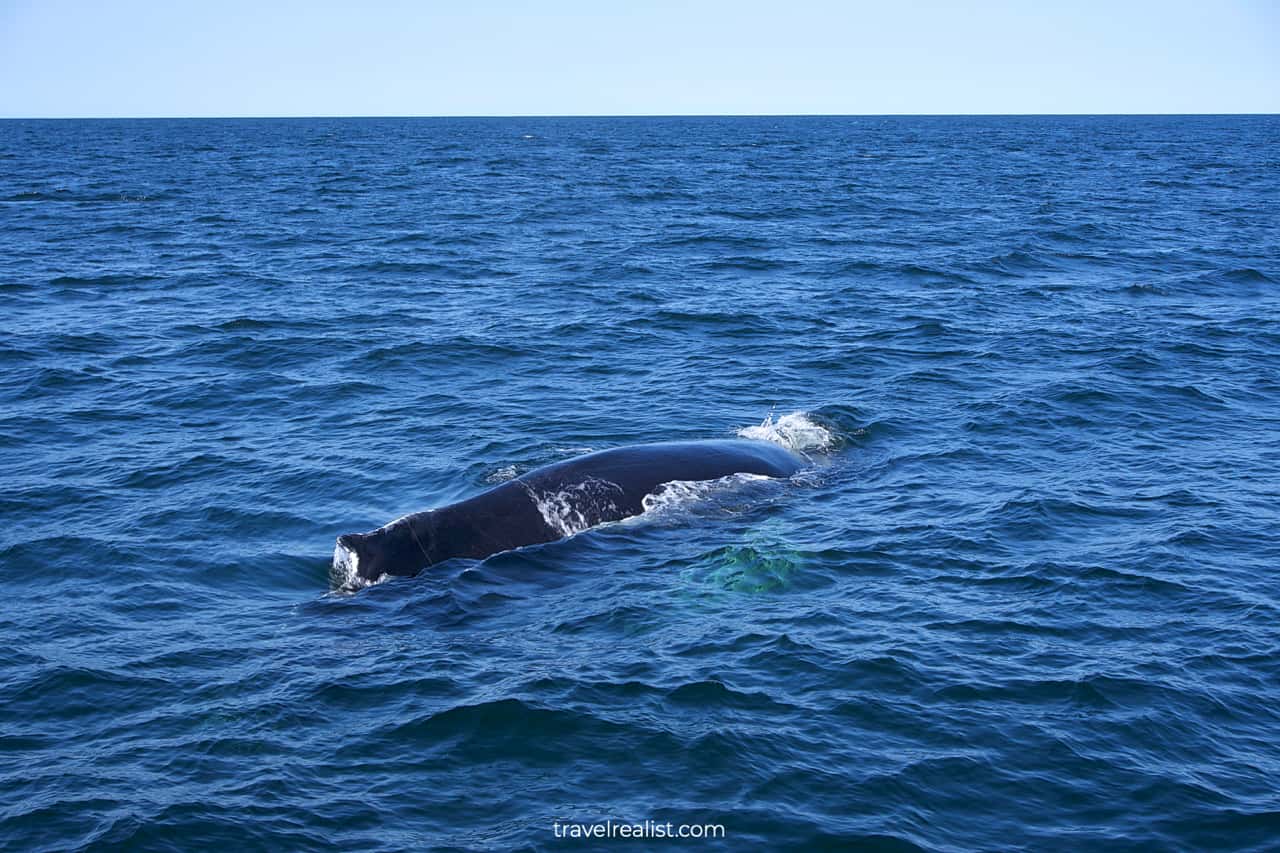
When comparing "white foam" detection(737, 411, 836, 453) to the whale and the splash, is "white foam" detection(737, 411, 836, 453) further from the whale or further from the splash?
the splash

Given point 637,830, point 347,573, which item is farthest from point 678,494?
point 637,830

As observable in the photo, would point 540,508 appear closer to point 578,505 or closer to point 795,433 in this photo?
point 578,505

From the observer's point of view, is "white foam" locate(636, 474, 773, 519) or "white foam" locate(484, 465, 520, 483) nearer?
"white foam" locate(636, 474, 773, 519)

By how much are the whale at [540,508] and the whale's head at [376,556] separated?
1 centimetres

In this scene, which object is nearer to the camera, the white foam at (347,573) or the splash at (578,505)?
the white foam at (347,573)

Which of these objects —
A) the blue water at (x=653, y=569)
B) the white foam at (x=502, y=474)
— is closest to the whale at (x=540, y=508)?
the blue water at (x=653, y=569)

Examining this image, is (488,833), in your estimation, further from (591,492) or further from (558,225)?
(558,225)

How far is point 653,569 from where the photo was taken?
14.1 meters

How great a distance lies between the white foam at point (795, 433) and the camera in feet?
63.9

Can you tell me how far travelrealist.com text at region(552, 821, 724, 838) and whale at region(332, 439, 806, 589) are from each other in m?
5.41

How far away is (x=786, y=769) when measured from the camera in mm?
9914

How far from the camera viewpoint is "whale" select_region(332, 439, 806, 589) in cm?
1383

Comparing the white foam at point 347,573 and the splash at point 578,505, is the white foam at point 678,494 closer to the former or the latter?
the splash at point 578,505

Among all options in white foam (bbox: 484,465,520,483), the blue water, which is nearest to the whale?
the blue water
